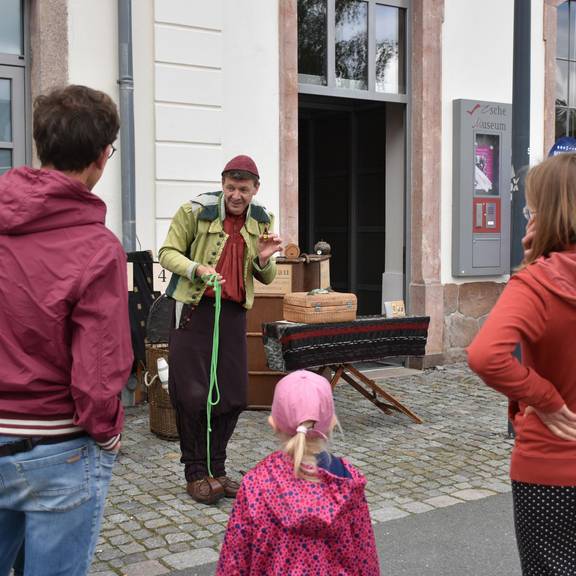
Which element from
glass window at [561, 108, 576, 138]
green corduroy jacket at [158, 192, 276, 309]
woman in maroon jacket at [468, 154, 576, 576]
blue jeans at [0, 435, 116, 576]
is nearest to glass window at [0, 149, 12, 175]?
green corduroy jacket at [158, 192, 276, 309]

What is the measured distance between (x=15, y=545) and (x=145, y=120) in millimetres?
5583

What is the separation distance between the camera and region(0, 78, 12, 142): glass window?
7121mm

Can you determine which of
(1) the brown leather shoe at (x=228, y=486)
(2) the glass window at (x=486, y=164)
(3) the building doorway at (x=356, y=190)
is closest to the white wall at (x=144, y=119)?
(3) the building doorway at (x=356, y=190)

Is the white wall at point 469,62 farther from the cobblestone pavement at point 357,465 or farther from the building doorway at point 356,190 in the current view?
the cobblestone pavement at point 357,465

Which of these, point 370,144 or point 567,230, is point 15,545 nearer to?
point 567,230

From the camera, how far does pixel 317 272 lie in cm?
745

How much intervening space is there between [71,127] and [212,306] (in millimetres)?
2523

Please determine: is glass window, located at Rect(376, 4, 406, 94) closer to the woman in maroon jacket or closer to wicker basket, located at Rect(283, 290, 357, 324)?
wicker basket, located at Rect(283, 290, 357, 324)

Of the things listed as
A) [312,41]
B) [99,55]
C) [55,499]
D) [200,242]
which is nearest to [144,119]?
[99,55]

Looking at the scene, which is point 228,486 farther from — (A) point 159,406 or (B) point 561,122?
(B) point 561,122

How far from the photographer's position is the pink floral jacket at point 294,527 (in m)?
2.21

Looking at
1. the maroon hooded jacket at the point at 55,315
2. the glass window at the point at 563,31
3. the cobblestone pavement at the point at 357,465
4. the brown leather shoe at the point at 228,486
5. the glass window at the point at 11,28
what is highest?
the glass window at the point at 563,31

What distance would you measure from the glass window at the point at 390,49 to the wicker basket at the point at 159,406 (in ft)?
14.5

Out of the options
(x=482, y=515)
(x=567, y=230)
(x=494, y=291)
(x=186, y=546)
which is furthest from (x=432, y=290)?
(x=567, y=230)
